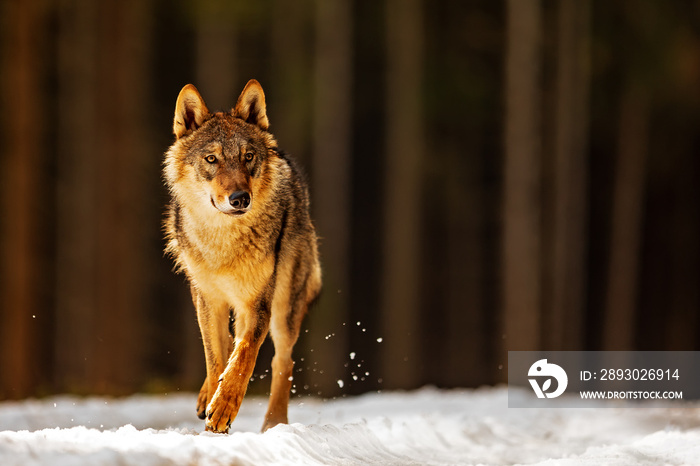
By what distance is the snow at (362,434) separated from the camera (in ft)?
15.1

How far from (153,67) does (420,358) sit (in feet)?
35.5

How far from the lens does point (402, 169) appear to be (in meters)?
22.7

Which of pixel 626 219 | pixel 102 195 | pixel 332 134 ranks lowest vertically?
pixel 626 219

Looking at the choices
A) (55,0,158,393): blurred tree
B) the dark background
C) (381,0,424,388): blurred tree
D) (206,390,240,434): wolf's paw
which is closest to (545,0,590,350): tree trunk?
the dark background

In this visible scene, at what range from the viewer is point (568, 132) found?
1955 centimetres

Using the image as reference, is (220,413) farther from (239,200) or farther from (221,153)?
(221,153)

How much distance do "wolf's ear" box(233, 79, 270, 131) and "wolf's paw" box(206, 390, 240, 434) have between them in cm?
206

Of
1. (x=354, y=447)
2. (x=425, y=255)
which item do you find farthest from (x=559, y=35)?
(x=354, y=447)

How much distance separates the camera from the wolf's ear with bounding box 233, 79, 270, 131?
697 cm

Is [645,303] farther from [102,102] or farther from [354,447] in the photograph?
[354,447]

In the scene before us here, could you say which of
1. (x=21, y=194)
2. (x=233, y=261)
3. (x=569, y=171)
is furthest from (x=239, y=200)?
(x=569, y=171)

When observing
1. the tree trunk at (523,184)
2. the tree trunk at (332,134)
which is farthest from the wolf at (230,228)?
the tree trunk at (332,134)

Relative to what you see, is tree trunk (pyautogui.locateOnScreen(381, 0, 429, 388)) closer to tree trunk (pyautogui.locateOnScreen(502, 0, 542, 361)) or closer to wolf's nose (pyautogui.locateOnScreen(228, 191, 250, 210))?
tree trunk (pyautogui.locateOnScreen(502, 0, 542, 361))

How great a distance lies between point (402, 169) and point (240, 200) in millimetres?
16748
